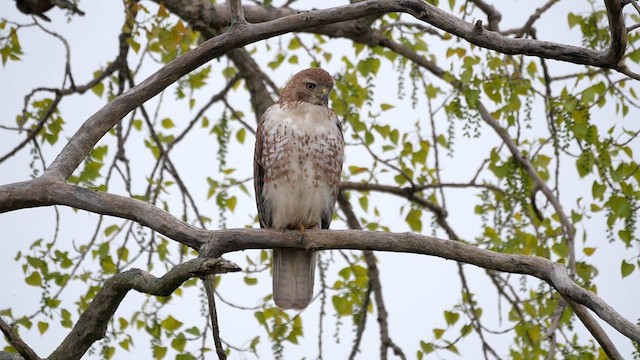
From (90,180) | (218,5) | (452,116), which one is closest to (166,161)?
(90,180)

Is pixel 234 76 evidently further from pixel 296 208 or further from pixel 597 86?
pixel 597 86

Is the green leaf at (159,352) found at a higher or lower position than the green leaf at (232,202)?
lower

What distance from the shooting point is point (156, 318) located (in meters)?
5.60

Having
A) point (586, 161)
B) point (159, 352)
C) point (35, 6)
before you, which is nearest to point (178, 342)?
point (159, 352)

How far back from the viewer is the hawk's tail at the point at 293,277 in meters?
5.20

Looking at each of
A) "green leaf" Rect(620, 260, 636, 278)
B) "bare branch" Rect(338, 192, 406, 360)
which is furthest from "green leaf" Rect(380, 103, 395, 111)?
"green leaf" Rect(620, 260, 636, 278)

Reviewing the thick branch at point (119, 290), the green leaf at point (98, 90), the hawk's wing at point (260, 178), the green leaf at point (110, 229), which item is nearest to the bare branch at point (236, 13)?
the thick branch at point (119, 290)

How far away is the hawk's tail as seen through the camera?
520 cm

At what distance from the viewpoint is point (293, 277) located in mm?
5219

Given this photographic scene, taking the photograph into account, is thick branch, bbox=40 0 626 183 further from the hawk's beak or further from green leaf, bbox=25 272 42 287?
green leaf, bbox=25 272 42 287

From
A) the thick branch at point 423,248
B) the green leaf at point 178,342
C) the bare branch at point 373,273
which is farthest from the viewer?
the bare branch at point 373,273

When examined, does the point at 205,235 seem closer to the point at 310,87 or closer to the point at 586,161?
the point at 310,87

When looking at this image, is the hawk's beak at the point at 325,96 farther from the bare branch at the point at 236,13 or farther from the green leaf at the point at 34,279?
the green leaf at the point at 34,279

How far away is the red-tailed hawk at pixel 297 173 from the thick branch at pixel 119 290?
148cm
